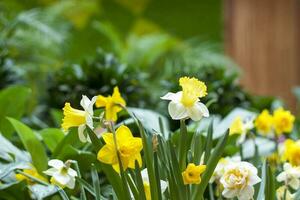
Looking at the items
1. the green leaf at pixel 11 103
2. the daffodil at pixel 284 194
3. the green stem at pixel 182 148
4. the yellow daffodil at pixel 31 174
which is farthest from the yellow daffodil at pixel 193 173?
the green leaf at pixel 11 103

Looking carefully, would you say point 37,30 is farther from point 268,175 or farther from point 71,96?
point 268,175

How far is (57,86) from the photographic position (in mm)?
1409

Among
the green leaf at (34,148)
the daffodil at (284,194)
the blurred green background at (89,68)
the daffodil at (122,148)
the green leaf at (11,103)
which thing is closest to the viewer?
the daffodil at (122,148)

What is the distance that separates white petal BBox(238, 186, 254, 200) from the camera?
24.2 inches

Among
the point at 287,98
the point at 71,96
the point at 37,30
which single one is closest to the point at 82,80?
the point at 71,96

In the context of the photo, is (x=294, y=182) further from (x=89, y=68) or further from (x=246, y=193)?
(x=89, y=68)

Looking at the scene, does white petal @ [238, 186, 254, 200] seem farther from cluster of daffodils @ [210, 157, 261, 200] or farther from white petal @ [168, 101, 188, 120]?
white petal @ [168, 101, 188, 120]

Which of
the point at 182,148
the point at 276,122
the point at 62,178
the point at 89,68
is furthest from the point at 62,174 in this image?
the point at 89,68

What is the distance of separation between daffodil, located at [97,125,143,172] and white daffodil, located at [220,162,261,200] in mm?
110

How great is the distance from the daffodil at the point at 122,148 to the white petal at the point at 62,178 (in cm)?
5

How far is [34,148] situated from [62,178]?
25cm

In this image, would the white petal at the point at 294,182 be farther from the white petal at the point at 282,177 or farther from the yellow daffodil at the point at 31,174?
the yellow daffodil at the point at 31,174

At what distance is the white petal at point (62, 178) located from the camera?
2.03ft

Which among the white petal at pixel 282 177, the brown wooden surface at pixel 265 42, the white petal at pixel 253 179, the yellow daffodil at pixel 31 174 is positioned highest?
the white petal at pixel 253 179
